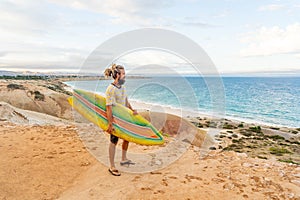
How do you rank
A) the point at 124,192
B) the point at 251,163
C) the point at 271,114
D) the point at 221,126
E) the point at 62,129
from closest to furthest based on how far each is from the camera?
the point at 124,192
the point at 251,163
the point at 62,129
the point at 221,126
the point at 271,114

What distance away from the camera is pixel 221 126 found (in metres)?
21.4

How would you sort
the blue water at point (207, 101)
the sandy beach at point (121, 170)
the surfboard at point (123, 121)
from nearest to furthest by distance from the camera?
the sandy beach at point (121, 170)
the surfboard at point (123, 121)
the blue water at point (207, 101)

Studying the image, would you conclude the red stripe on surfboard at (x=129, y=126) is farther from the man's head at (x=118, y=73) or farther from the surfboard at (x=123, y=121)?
the man's head at (x=118, y=73)

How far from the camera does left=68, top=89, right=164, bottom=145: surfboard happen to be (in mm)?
4473

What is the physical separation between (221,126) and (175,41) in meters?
16.7

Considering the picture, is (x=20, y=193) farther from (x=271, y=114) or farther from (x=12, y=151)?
(x=271, y=114)

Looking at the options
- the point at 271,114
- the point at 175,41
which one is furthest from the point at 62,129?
the point at 271,114

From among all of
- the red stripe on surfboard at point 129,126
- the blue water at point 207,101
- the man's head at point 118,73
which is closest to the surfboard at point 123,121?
the red stripe on surfboard at point 129,126

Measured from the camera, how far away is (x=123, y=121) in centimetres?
455

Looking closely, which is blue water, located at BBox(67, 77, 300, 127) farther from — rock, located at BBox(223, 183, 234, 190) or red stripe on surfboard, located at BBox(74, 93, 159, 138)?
rock, located at BBox(223, 183, 234, 190)

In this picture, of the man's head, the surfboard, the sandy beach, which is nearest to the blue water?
the surfboard

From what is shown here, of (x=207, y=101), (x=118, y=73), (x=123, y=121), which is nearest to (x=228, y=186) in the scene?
(x=123, y=121)

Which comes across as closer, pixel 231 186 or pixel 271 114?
pixel 231 186

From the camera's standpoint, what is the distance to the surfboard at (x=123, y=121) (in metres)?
4.47
